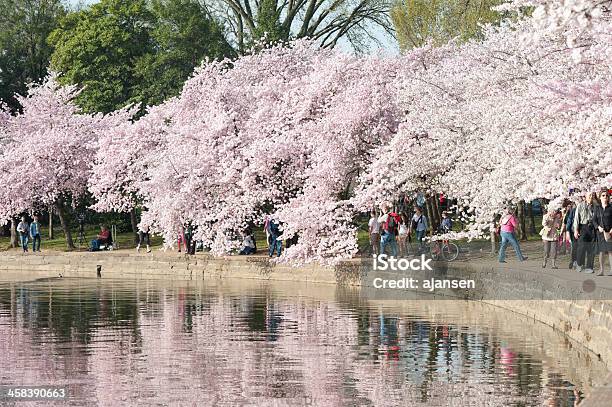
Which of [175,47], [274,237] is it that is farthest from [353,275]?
[175,47]

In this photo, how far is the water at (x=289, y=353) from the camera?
16.1 metres

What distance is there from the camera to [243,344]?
21703 millimetres

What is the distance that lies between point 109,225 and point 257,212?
1700 cm

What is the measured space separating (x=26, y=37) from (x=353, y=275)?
40290 mm

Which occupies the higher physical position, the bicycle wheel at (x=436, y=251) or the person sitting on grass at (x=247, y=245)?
the person sitting on grass at (x=247, y=245)

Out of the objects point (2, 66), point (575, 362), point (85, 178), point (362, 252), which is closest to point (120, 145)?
point (85, 178)

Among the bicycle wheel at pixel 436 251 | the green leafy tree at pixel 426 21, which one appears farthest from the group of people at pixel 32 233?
the bicycle wheel at pixel 436 251

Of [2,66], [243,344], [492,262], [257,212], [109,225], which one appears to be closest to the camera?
[243,344]

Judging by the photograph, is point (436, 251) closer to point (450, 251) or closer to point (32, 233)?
point (450, 251)

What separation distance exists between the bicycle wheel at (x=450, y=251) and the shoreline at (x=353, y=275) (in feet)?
5.12

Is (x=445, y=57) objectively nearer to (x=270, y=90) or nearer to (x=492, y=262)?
(x=270, y=90)

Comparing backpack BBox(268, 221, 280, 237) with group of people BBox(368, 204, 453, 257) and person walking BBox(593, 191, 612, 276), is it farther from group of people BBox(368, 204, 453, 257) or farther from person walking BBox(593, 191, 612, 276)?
person walking BBox(593, 191, 612, 276)

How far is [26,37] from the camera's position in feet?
234
